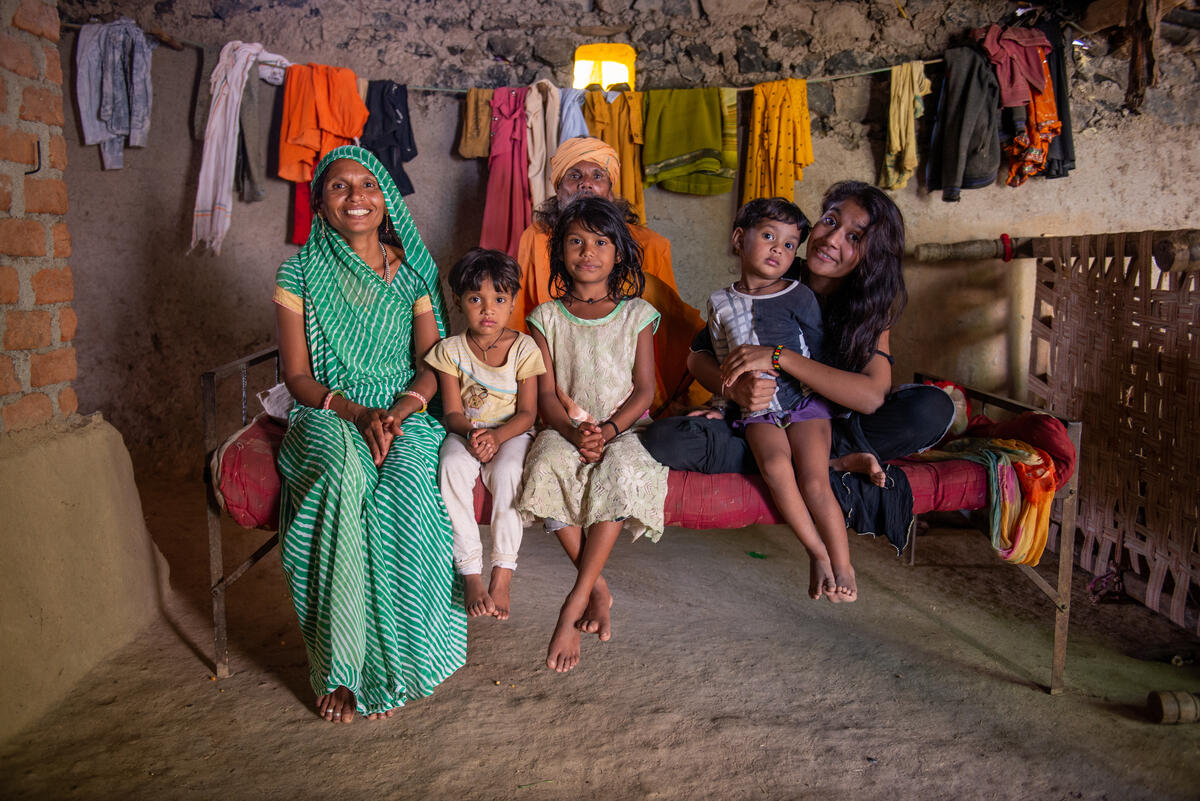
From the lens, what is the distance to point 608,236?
2.76 metres

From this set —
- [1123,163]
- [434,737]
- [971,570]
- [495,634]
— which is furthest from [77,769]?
[1123,163]

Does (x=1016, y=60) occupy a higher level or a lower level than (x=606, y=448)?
higher

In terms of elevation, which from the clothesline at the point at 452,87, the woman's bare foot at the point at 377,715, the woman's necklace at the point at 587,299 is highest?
the clothesline at the point at 452,87

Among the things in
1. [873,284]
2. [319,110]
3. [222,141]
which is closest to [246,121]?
[222,141]

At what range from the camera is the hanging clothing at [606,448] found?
2434mm

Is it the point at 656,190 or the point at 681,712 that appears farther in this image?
the point at 656,190

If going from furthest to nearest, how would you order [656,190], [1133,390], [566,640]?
[656,190], [1133,390], [566,640]

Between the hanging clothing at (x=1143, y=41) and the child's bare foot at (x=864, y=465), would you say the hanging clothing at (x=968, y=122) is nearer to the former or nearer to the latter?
the hanging clothing at (x=1143, y=41)

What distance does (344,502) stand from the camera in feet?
7.67

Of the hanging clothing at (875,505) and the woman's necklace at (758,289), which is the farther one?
the woman's necklace at (758,289)

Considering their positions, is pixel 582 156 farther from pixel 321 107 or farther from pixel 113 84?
pixel 113 84

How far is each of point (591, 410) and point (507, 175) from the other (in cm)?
204

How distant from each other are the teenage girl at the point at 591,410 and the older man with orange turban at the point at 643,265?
400 mm

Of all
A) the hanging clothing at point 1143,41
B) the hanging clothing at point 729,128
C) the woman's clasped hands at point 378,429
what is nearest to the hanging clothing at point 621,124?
the hanging clothing at point 729,128
